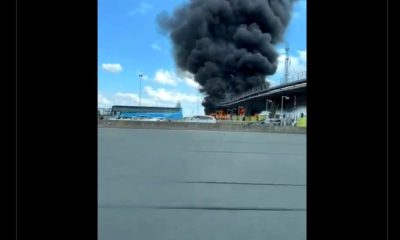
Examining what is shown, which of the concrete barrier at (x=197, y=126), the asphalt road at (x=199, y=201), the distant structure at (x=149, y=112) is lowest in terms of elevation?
the asphalt road at (x=199, y=201)

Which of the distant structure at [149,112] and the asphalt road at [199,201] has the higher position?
the distant structure at [149,112]

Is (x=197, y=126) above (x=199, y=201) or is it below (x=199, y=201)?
above

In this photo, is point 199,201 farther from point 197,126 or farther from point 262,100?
point 262,100

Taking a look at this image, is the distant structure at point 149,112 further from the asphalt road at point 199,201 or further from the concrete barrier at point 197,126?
the asphalt road at point 199,201

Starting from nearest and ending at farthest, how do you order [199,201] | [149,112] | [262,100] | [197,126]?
[199,201] < [197,126] < [149,112] < [262,100]

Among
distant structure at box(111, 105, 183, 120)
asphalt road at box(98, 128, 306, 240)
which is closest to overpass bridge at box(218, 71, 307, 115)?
distant structure at box(111, 105, 183, 120)

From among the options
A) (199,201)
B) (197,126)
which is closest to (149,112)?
(197,126)

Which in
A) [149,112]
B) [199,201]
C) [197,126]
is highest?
[149,112]

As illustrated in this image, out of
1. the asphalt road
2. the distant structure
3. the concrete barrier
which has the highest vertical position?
the distant structure

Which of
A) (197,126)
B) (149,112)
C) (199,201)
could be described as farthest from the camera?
(149,112)

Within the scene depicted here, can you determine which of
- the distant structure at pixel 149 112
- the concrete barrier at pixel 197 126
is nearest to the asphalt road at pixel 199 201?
the concrete barrier at pixel 197 126

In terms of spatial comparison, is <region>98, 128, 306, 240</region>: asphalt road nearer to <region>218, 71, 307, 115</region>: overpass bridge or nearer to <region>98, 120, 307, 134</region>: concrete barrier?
<region>98, 120, 307, 134</region>: concrete barrier
